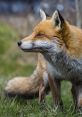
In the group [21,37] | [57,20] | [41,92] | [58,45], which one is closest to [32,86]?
[41,92]

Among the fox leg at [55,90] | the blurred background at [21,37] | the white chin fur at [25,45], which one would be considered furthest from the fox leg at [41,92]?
the blurred background at [21,37]

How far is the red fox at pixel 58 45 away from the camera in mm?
8195

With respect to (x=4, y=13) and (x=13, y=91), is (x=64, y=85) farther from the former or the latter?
→ (x=4, y=13)

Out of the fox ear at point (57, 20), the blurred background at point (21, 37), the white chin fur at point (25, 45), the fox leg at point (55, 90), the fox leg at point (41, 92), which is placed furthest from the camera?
the blurred background at point (21, 37)

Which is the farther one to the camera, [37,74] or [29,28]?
[29,28]

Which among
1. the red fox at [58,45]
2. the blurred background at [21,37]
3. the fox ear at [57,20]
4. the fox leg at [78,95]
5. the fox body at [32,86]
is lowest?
the fox leg at [78,95]

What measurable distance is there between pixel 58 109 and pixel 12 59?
10559 millimetres

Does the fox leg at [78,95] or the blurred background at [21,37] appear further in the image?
the blurred background at [21,37]

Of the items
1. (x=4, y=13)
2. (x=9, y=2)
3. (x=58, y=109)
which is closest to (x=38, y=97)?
(x=58, y=109)

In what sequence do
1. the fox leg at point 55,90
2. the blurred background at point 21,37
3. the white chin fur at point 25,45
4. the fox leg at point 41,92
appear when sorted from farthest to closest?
the blurred background at point 21,37
the fox leg at point 41,92
the fox leg at point 55,90
the white chin fur at point 25,45

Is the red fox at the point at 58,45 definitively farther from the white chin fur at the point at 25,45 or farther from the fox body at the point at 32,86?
the fox body at the point at 32,86

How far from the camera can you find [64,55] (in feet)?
27.3

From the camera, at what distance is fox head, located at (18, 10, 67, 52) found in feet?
26.8

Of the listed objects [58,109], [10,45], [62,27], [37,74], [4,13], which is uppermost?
[4,13]
